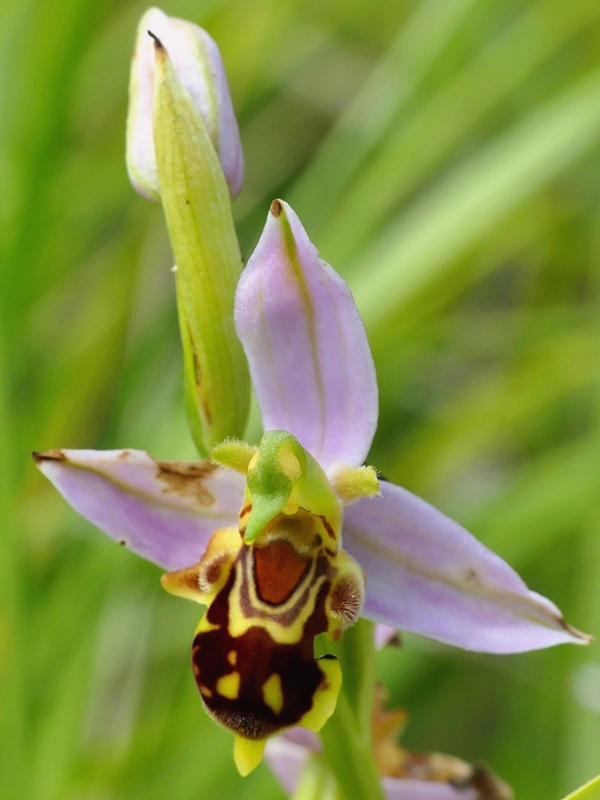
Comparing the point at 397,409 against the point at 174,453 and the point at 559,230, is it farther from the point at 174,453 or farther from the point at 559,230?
the point at 174,453

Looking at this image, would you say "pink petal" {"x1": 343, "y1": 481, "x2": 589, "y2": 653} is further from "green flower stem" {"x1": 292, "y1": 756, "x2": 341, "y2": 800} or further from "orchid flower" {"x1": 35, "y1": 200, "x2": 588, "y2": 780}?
"green flower stem" {"x1": 292, "y1": 756, "x2": 341, "y2": 800}

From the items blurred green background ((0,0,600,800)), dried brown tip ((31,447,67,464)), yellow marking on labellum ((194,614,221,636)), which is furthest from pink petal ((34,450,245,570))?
blurred green background ((0,0,600,800))

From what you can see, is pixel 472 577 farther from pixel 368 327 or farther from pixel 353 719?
pixel 368 327

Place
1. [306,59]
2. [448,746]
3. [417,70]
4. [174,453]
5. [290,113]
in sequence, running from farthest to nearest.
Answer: [290,113]
[306,59]
[448,746]
[417,70]
[174,453]

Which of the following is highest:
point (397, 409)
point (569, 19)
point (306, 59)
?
point (569, 19)

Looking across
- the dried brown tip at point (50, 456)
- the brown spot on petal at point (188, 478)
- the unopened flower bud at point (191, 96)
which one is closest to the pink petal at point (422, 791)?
the brown spot on petal at point (188, 478)

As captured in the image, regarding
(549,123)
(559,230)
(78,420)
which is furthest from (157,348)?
(559,230)

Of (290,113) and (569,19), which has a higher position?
(569,19)

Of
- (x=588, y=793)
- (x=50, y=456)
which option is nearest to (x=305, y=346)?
(x=50, y=456)
